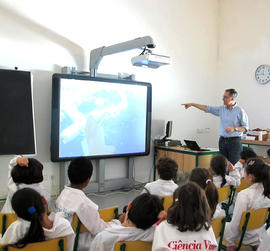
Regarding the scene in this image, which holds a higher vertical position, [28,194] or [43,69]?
[43,69]

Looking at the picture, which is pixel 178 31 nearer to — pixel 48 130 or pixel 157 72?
pixel 157 72

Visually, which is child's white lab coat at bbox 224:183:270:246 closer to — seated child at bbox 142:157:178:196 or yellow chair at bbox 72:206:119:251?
seated child at bbox 142:157:178:196

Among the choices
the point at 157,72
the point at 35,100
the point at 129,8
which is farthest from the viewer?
the point at 157,72

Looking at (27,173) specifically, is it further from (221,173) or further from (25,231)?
(221,173)

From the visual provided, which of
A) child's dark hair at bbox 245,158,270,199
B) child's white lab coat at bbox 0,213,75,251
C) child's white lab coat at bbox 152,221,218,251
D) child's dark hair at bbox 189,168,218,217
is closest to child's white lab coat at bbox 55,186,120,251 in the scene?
child's white lab coat at bbox 0,213,75,251

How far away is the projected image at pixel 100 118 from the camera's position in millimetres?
4074

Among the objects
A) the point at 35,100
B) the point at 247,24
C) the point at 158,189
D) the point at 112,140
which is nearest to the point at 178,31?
the point at 247,24

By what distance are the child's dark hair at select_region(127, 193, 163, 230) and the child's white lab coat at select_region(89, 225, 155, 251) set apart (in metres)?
0.03

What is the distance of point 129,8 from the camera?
4906 mm

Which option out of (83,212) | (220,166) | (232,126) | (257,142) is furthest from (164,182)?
(257,142)

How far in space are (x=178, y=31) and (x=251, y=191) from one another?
4.10m

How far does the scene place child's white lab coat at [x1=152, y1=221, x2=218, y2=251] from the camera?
142 centimetres

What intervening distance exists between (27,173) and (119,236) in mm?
1012

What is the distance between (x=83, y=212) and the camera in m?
1.83
